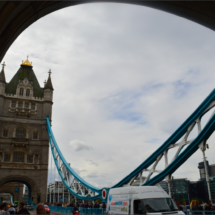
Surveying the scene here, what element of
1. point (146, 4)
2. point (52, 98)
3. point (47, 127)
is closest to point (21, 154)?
point (47, 127)

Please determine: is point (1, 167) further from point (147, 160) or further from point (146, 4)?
point (146, 4)

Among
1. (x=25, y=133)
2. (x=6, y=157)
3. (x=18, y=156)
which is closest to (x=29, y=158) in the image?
(x=18, y=156)

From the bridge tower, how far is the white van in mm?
27666

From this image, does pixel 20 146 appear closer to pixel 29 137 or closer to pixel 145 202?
pixel 29 137

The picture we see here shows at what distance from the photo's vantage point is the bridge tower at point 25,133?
34.2 m

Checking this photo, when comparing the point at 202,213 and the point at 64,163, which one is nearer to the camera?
the point at 202,213

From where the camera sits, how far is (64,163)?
3569 cm

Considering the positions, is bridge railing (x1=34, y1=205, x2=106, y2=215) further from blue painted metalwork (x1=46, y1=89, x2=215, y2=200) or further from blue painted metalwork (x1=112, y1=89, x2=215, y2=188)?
blue painted metalwork (x1=112, y1=89, x2=215, y2=188)

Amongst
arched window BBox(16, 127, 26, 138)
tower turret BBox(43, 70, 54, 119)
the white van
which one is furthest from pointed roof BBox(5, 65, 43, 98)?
the white van

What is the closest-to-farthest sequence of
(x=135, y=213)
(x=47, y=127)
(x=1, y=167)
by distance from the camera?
(x=135, y=213), (x=1, y=167), (x=47, y=127)

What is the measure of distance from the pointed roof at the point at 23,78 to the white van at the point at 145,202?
33.7 meters

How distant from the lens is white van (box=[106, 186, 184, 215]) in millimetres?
8062

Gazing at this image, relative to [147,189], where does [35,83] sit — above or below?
above

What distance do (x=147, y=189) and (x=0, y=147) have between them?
102 feet
